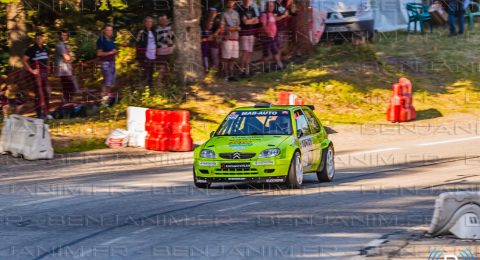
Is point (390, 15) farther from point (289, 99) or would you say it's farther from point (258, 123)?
point (258, 123)

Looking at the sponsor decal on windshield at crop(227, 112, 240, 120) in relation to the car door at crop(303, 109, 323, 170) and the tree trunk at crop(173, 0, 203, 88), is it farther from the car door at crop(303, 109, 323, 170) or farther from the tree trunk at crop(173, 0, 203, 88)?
the tree trunk at crop(173, 0, 203, 88)

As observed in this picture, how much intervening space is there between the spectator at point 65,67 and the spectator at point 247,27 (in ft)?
17.2

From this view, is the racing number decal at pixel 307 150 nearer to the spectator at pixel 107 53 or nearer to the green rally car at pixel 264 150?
the green rally car at pixel 264 150

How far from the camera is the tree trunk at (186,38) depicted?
84.8ft

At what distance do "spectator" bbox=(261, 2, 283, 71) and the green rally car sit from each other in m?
11.4

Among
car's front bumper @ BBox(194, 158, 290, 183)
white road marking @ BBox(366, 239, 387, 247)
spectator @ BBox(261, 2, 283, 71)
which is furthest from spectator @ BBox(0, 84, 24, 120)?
white road marking @ BBox(366, 239, 387, 247)

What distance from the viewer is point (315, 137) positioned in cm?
1609

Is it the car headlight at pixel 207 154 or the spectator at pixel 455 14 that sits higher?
the spectator at pixel 455 14

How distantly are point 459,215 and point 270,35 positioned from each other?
1764 centimetres

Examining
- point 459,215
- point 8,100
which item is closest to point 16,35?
point 8,100

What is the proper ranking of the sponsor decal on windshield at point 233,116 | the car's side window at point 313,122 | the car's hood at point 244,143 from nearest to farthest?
the car's hood at point 244,143 → the sponsor decal on windshield at point 233,116 → the car's side window at point 313,122

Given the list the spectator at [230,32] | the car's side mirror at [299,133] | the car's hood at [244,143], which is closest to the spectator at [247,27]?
the spectator at [230,32]

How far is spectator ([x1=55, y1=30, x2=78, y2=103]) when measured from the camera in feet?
76.5

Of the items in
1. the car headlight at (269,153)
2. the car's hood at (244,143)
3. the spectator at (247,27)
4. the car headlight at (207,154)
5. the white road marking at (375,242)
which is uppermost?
the spectator at (247,27)
